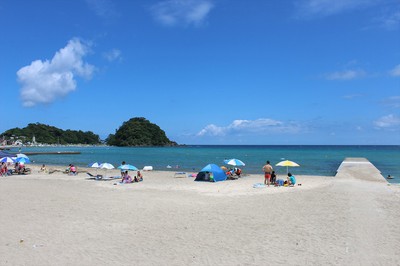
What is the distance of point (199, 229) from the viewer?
404 inches

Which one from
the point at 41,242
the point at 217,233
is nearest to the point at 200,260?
the point at 217,233

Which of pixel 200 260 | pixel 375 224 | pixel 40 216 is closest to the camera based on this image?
pixel 200 260

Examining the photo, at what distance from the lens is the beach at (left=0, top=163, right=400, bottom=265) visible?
7.78 metres

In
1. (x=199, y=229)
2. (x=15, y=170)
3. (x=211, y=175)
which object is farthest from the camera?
(x=15, y=170)

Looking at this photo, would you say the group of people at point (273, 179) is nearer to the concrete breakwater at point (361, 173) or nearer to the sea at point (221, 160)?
the concrete breakwater at point (361, 173)

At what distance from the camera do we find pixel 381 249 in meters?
8.29

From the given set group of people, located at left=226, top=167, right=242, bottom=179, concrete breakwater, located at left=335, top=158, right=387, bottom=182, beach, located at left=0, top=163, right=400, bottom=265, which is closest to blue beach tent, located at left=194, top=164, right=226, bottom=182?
group of people, located at left=226, top=167, right=242, bottom=179

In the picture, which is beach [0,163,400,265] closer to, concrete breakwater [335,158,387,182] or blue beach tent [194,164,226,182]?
blue beach tent [194,164,226,182]

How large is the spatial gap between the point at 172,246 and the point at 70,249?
2371 mm

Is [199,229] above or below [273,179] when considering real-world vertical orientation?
below

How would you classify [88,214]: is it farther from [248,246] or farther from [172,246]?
[248,246]

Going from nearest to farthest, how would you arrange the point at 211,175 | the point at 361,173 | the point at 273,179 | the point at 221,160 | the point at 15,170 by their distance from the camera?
the point at 273,179
the point at 211,175
the point at 15,170
the point at 361,173
the point at 221,160

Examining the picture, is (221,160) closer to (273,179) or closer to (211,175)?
(211,175)

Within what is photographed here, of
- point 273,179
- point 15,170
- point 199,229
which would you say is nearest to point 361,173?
point 273,179
